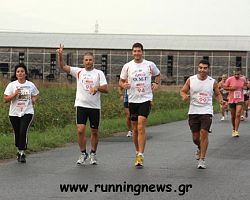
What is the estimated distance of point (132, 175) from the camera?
10.0 metres

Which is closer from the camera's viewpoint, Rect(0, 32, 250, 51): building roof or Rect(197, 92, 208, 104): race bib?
Rect(197, 92, 208, 104): race bib

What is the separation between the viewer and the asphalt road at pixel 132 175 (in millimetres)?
8539

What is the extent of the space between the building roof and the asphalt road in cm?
5685

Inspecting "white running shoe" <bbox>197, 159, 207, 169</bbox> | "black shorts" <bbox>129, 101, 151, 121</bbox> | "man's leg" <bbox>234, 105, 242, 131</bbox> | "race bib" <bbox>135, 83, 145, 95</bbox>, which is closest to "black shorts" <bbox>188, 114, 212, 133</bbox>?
"white running shoe" <bbox>197, 159, 207, 169</bbox>

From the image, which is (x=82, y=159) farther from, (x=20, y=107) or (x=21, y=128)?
(x=20, y=107)

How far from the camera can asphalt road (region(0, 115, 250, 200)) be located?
28.0 feet

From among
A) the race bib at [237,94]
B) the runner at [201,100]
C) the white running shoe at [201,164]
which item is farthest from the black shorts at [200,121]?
the race bib at [237,94]

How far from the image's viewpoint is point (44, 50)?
70.9 metres

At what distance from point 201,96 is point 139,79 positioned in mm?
1149

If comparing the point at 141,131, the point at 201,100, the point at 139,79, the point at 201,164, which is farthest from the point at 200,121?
the point at 139,79

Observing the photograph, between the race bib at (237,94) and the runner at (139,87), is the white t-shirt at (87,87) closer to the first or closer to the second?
the runner at (139,87)

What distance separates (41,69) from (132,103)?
58451mm

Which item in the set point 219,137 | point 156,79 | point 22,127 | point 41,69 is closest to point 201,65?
point 156,79

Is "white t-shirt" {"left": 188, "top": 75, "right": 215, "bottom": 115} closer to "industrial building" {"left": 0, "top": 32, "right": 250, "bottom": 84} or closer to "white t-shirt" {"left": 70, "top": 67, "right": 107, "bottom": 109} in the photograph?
"white t-shirt" {"left": 70, "top": 67, "right": 107, "bottom": 109}
